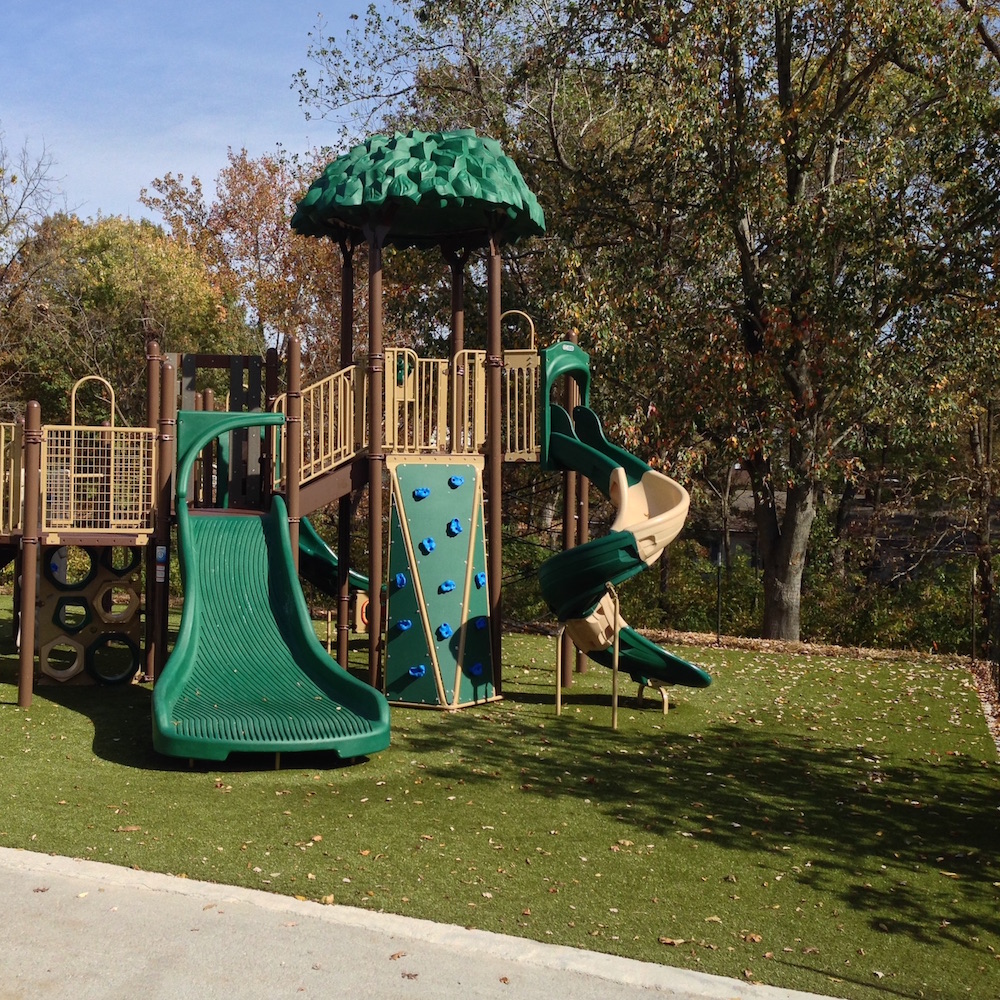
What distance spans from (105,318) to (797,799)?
2666cm

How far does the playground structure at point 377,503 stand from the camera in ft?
34.1

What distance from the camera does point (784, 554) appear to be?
1805cm

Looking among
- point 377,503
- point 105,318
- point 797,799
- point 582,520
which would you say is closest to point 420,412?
point 377,503

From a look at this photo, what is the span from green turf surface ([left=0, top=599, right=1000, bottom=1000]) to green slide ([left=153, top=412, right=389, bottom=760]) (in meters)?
0.31

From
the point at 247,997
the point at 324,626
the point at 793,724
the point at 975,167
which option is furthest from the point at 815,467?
the point at 247,997

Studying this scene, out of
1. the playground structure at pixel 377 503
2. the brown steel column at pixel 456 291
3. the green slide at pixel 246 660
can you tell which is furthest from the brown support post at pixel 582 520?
the green slide at pixel 246 660

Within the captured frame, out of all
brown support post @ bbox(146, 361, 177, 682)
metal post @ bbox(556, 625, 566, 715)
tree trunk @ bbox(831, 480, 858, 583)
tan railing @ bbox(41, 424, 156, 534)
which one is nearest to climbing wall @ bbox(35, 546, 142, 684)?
tan railing @ bbox(41, 424, 156, 534)

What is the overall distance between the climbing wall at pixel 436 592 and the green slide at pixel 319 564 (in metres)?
2.86

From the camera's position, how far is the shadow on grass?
20.8ft

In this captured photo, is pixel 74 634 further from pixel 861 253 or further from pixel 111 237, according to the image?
pixel 111 237

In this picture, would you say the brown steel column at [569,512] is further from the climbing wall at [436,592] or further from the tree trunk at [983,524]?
the tree trunk at [983,524]

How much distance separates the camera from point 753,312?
16.7 metres

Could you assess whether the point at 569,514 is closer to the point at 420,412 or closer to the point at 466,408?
the point at 466,408

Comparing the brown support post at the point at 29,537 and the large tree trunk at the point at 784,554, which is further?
the large tree trunk at the point at 784,554
